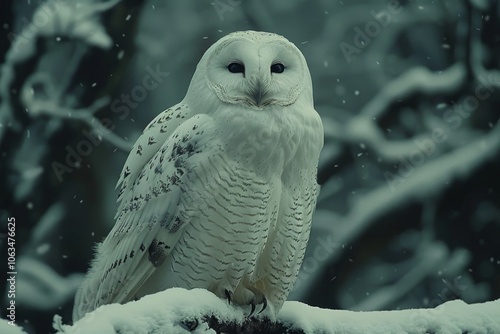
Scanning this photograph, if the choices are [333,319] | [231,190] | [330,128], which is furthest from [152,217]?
[330,128]

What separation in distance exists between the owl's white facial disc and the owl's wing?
0.09 metres

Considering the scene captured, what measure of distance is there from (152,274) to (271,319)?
11.6 inches

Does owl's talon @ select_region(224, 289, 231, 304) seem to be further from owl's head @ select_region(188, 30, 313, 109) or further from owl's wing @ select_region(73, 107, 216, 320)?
owl's head @ select_region(188, 30, 313, 109)

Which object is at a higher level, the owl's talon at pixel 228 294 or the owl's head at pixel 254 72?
the owl's head at pixel 254 72

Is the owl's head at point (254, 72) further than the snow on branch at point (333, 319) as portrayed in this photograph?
Yes

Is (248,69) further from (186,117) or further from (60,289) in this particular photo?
(60,289)

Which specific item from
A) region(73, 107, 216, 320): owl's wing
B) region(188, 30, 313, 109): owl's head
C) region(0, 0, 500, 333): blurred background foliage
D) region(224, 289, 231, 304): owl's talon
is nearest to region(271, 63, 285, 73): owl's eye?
region(188, 30, 313, 109): owl's head

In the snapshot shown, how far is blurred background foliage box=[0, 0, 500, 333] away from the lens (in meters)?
2.93

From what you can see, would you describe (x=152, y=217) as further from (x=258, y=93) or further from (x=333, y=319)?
(x=333, y=319)

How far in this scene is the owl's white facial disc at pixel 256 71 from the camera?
1739 mm

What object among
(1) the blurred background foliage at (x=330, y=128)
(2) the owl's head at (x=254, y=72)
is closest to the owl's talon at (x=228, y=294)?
(2) the owl's head at (x=254, y=72)

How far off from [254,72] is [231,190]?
A: 0.26m

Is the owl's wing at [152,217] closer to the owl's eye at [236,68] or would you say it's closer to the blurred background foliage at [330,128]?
the owl's eye at [236,68]

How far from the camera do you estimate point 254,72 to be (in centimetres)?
173
